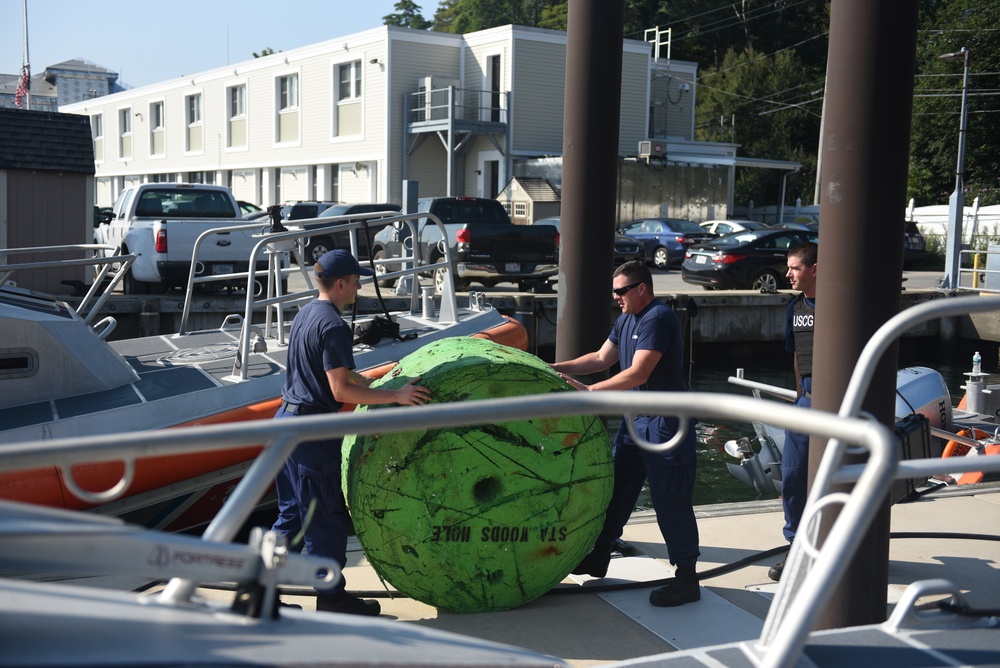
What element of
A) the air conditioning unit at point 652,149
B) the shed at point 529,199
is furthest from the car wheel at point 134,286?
the air conditioning unit at point 652,149

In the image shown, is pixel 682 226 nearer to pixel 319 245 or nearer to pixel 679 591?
pixel 319 245

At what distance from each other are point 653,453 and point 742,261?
16321mm

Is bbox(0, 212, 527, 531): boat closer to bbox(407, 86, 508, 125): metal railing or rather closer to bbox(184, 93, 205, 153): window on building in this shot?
bbox(407, 86, 508, 125): metal railing

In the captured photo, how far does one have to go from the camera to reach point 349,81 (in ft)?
115

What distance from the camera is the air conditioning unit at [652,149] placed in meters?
33.3

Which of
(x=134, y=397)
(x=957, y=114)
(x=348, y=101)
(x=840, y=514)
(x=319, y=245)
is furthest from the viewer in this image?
(x=957, y=114)

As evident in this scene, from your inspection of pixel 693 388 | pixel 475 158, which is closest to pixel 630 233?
pixel 475 158

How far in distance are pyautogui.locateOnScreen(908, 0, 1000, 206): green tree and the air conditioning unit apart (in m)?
17.6

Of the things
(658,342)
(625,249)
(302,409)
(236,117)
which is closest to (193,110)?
(236,117)

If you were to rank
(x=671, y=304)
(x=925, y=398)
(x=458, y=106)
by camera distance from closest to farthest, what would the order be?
(x=925, y=398) < (x=671, y=304) < (x=458, y=106)

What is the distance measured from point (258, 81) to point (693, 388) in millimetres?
27833

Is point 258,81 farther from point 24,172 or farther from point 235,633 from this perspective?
point 235,633

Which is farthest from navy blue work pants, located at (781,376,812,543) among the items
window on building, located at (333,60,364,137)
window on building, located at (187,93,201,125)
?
window on building, located at (187,93,201,125)

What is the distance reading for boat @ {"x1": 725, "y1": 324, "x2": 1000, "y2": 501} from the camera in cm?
567
